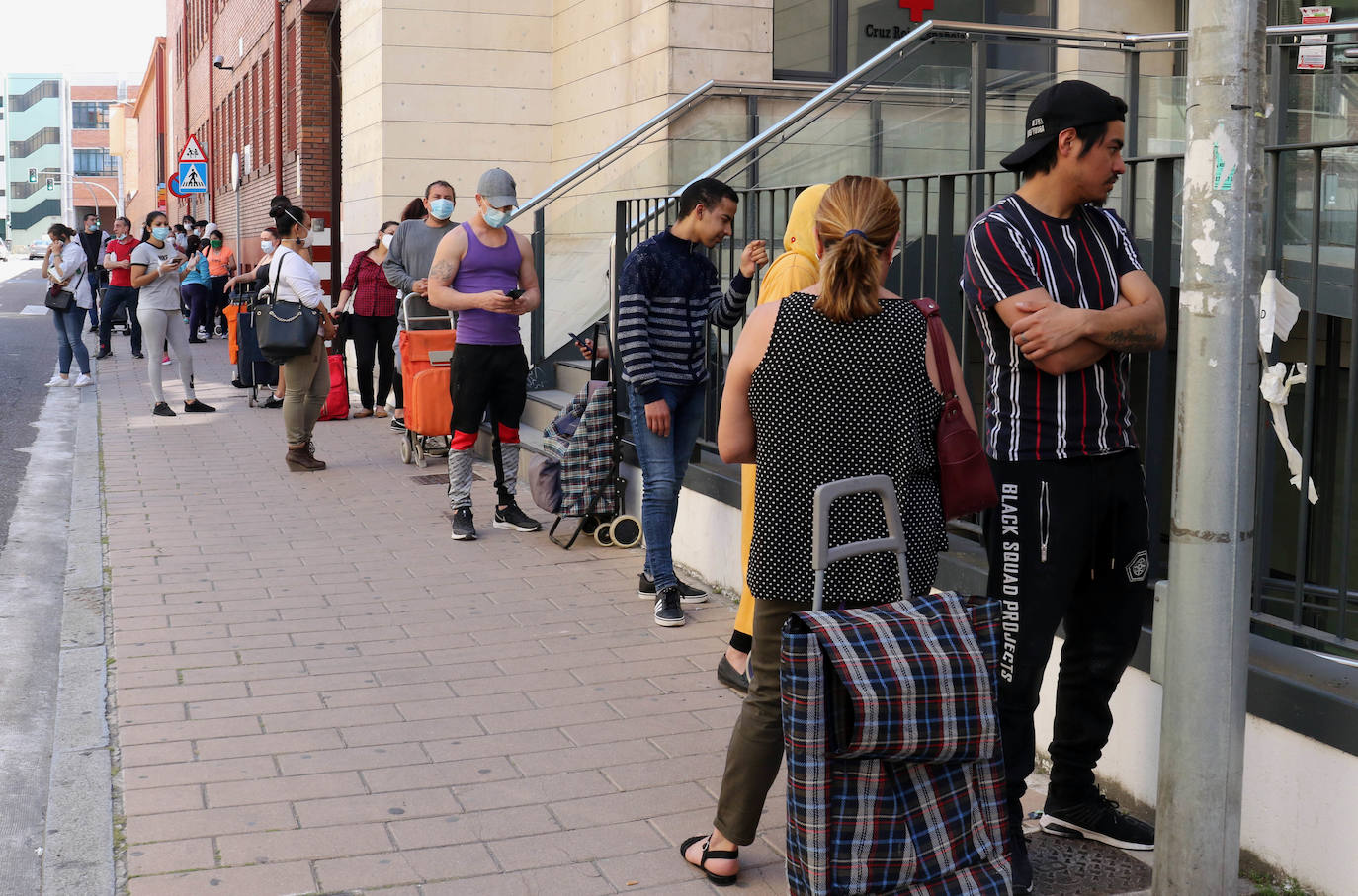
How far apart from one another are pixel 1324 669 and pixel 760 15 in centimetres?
1001

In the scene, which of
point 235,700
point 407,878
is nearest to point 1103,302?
Result: point 407,878

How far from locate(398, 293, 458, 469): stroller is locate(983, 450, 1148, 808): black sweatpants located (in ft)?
19.5

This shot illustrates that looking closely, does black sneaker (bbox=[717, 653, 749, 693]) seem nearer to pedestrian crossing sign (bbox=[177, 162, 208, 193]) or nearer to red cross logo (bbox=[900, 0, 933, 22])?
red cross logo (bbox=[900, 0, 933, 22])

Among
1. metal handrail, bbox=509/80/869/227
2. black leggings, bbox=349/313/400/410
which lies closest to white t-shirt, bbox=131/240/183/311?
black leggings, bbox=349/313/400/410

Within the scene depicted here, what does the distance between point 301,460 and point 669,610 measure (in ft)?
16.3

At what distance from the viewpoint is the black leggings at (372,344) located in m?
12.8

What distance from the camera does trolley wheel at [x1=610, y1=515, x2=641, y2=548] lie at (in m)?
7.89

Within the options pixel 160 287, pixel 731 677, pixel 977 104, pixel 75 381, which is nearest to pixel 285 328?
pixel 160 287

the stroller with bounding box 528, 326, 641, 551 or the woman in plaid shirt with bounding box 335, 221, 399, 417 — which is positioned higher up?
the woman in plaid shirt with bounding box 335, 221, 399, 417

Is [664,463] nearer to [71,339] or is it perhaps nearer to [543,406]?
[543,406]

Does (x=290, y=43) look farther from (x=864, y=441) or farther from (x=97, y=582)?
(x=864, y=441)

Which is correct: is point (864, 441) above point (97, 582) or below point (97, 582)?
above

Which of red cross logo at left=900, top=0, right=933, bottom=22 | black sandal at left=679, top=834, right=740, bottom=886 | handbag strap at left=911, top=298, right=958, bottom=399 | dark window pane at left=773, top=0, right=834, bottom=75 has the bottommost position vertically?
black sandal at left=679, top=834, right=740, bottom=886

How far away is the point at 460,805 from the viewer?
435cm
